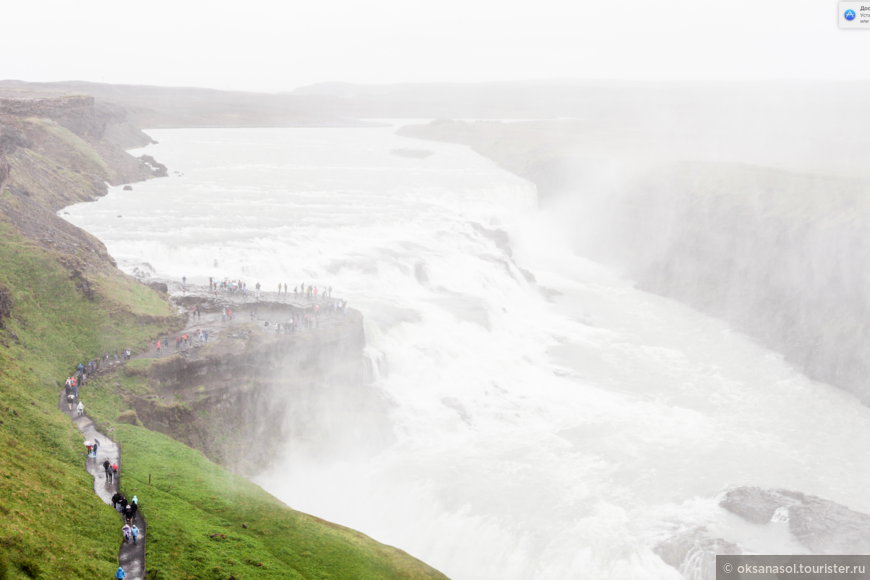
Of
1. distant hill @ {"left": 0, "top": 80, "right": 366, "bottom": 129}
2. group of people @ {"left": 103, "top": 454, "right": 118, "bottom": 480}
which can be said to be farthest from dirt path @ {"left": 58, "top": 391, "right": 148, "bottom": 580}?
distant hill @ {"left": 0, "top": 80, "right": 366, "bottom": 129}

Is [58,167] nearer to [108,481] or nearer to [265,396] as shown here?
[265,396]

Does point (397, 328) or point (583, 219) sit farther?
point (583, 219)

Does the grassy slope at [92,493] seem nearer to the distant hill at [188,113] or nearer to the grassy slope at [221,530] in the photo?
the grassy slope at [221,530]

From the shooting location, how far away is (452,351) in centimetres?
4531

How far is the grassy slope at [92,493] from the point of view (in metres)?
17.7

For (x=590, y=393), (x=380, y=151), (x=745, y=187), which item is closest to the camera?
(x=590, y=393)

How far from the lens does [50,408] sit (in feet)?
83.4

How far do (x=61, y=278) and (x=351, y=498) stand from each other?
18397 mm

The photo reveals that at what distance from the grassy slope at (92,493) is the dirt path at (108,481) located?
282mm

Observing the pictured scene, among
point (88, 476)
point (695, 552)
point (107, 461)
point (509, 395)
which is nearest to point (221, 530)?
point (107, 461)

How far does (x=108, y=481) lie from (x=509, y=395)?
2470cm

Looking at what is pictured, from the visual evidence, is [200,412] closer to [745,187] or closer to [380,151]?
[745,187]

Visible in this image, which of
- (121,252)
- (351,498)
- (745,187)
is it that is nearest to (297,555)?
(351,498)

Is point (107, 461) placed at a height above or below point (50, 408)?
below
